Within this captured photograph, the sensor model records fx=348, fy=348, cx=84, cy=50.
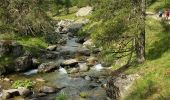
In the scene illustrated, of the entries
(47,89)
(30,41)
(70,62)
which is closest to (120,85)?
(47,89)

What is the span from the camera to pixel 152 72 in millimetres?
33250

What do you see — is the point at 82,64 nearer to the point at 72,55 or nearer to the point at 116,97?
the point at 72,55

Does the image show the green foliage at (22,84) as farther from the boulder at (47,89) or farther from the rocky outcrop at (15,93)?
the rocky outcrop at (15,93)

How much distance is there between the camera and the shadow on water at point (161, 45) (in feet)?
128

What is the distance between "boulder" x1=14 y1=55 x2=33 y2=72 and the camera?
4722 centimetres

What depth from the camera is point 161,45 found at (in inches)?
1645

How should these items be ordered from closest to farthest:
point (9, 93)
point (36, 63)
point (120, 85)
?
point (120, 85) → point (9, 93) → point (36, 63)

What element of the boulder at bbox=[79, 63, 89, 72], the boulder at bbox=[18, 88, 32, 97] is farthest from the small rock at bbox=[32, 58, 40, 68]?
the boulder at bbox=[18, 88, 32, 97]

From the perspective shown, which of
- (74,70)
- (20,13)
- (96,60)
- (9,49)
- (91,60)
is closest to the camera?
(74,70)

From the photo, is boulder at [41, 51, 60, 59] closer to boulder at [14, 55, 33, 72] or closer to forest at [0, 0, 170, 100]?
forest at [0, 0, 170, 100]

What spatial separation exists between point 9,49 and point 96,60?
1307cm

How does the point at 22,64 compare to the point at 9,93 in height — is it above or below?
above

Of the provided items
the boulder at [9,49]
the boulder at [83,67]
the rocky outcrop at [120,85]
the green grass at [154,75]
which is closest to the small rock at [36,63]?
the boulder at [9,49]

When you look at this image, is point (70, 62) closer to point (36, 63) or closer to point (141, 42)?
point (36, 63)
